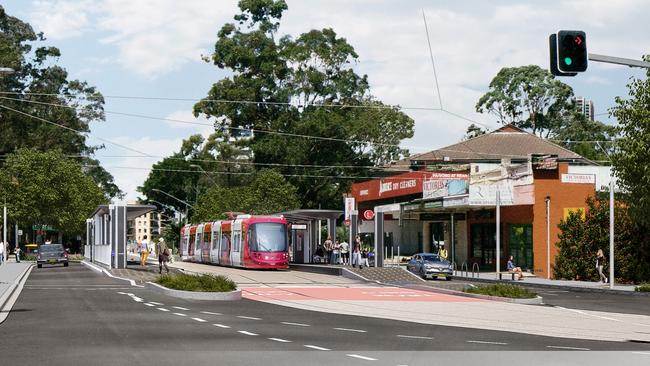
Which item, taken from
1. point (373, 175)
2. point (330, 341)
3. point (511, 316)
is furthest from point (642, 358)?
point (373, 175)

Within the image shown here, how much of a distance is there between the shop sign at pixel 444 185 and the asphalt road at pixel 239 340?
3834 cm

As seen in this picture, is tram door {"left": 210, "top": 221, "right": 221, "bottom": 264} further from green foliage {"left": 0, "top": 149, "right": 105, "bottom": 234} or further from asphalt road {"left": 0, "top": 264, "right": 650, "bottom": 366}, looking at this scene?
asphalt road {"left": 0, "top": 264, "right": 650, "bottom": 366}

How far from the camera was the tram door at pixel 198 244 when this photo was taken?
239ft

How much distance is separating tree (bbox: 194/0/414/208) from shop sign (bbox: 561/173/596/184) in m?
35.7

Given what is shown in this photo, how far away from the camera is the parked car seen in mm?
51281

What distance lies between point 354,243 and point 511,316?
2884cm

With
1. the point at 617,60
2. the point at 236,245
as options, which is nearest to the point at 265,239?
the point at 236,245

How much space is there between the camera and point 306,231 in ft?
208

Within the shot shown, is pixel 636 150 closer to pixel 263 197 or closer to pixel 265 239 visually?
pixel 265 239

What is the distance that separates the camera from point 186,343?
17641 mm

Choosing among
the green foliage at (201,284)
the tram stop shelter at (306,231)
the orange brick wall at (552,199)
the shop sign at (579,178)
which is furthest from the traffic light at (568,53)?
the shop sign at (579,178)

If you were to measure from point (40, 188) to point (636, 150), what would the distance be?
6105cm

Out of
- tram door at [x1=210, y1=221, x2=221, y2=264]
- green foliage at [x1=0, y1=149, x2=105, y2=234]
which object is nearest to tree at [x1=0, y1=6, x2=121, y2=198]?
green foliage at [x1=0, y1=149, x2=105, y2=234]

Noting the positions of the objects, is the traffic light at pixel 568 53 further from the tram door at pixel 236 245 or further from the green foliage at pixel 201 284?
the tram door at pixel 236 245
